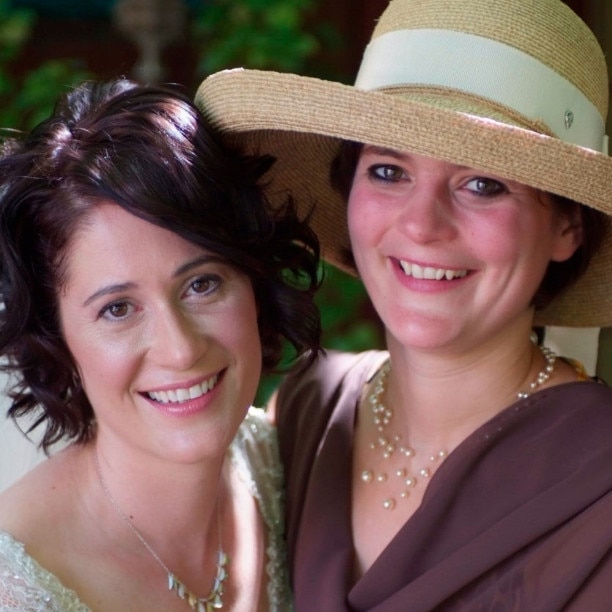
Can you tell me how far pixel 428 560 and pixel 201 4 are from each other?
3.01 meters

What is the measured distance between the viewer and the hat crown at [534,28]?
5.44ft

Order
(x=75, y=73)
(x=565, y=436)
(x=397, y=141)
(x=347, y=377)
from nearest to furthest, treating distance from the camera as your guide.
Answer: (x=397, y=141) → (x=565, y=436) → (x=347, y=377) → (x=75, y=73)

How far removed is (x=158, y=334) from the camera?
165 centimetres

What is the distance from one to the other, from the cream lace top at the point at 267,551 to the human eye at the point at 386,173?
0.63 meters

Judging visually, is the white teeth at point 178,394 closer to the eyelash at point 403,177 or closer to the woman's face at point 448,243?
the woman's face at point 448,243

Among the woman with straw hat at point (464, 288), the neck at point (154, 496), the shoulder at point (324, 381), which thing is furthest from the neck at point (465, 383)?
the neck at point (154, 496)

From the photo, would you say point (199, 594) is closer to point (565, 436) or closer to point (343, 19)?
point (565, 436)

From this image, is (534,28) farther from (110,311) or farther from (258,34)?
(258,34)

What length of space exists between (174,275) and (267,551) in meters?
0.64

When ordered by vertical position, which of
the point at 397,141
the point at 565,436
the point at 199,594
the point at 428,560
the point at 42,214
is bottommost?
the point at 199,594

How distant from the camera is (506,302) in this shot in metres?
1.76

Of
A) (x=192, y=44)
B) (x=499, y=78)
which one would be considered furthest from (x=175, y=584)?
(x=192, y=44)

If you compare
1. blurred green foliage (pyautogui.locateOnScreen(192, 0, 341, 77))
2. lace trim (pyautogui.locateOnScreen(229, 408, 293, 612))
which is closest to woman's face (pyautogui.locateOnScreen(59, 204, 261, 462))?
lace trim (pyautogui.locateOnScreen(229, 408, 293, 612))

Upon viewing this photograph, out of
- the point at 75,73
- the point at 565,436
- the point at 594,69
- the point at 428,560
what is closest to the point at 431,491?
the point at 428,560
